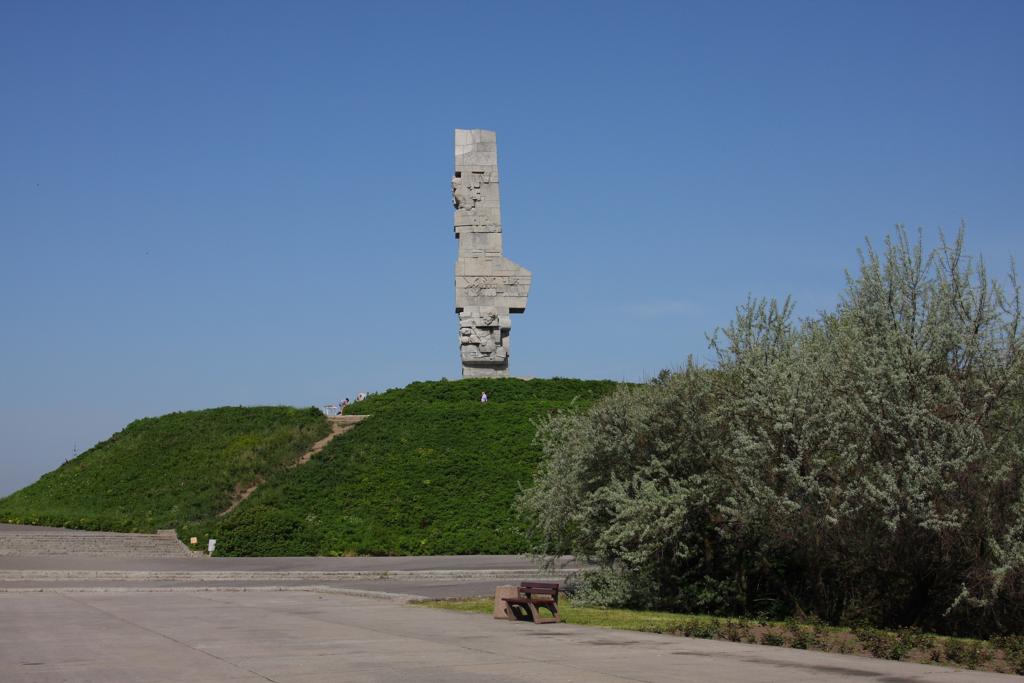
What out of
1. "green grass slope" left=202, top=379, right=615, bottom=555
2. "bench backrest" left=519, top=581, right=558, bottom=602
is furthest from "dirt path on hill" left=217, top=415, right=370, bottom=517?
"bench backrest" left=519, top=581, right=558, bottom=602

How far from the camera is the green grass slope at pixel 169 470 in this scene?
33.8m

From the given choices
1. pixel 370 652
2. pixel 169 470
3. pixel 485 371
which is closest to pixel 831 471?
pixel 370 652

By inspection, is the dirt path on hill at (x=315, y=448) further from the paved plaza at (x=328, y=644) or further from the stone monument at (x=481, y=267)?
the paved plaza at (x=328, y=644)

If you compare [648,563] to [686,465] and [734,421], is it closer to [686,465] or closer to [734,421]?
[686,465]

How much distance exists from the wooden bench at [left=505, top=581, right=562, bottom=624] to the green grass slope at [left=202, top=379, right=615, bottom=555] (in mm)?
11492

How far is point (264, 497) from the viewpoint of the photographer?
31.9 meters

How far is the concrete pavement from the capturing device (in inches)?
366

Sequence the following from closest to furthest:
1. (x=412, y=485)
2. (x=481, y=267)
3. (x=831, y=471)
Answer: (x=831, y=471), (x=412, y=485), (x=481, y=267)

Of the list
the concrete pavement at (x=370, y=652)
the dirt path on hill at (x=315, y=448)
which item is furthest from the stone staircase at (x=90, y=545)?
the concrete pavement at (x=370, y=652)

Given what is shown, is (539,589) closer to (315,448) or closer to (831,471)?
(831,471)

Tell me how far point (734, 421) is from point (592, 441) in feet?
8.03

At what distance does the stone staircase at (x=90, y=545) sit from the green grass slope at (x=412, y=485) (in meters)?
1.08

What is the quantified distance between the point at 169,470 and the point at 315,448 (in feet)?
18.8

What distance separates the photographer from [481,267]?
1745 inches
